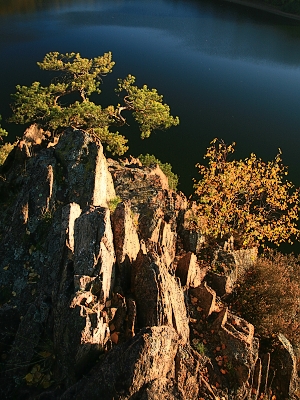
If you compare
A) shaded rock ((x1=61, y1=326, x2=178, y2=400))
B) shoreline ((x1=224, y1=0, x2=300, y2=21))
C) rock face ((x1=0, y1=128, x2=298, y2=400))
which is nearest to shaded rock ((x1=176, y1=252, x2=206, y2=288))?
rock face ((x1=0, y1=128, x2=298, y2=400))

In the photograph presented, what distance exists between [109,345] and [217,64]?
2207 inches

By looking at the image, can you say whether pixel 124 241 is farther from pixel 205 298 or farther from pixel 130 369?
pixel 130 369

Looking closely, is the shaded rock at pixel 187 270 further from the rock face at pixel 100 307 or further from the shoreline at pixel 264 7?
the shoreline at pixel 264 7

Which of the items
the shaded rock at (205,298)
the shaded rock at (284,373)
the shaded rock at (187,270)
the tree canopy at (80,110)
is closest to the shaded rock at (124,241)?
the shaded rock at (187,270)

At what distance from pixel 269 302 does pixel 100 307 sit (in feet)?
30.7

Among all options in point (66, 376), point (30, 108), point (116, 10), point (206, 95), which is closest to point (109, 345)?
point (66, 376)

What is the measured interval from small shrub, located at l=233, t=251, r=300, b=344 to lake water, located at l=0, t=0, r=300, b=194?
51.4 feet

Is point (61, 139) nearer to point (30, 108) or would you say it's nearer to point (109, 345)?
point (109, 345)

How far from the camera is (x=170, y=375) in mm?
7605

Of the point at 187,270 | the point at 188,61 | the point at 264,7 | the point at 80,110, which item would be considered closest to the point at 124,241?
the point at 187,270

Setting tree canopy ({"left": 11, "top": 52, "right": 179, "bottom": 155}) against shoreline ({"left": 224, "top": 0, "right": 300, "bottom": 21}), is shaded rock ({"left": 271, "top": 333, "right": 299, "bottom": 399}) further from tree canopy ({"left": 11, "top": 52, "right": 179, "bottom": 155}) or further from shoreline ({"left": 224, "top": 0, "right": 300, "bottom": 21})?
shoreline ({"left": 224, "top": 0, "right": 300, "bottom": 21})

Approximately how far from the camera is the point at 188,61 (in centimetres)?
5725

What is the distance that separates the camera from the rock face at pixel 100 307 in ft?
24.8

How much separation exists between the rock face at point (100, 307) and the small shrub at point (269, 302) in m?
0.80
